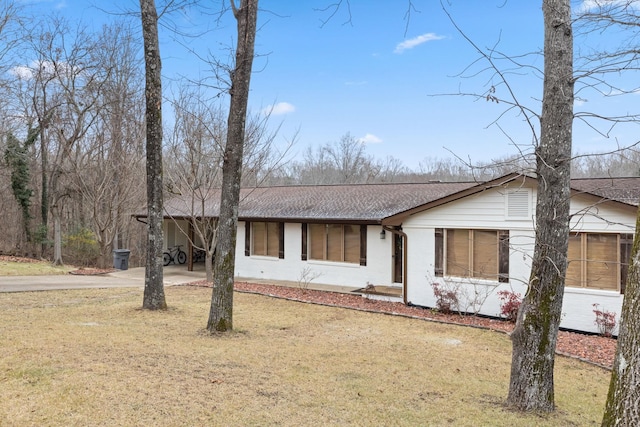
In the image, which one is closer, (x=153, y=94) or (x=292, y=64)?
(x=153, y=94)

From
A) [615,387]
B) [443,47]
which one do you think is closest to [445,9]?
[615,387]

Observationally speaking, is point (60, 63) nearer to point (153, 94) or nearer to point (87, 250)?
point (87, 250)

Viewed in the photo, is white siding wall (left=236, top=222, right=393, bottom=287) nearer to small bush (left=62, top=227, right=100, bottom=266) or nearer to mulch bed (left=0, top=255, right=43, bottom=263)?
small bush (left=62, top=227, right=100, bottom=266)

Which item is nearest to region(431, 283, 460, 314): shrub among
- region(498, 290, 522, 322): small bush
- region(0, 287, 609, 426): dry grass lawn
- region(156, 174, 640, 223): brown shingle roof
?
region(498, 290, 522, 322): small bush

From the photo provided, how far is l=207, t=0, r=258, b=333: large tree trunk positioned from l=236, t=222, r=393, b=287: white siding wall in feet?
23.1

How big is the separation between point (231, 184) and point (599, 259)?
7927 millimetres

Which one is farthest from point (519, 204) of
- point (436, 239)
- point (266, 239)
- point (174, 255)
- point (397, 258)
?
point (174, 255)

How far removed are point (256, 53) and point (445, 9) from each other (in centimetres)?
424

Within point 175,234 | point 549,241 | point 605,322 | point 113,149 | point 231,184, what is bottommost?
point 605,322

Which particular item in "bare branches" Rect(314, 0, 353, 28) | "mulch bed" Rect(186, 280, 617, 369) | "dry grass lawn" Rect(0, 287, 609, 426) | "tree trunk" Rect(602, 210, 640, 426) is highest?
"bare branches" Rect(314, 0, 353, 28)

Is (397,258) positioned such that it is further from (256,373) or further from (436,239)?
(256,373)

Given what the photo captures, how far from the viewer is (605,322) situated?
31.2 ft

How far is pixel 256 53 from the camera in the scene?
322 inches

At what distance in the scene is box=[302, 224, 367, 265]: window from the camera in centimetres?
→ 1413
